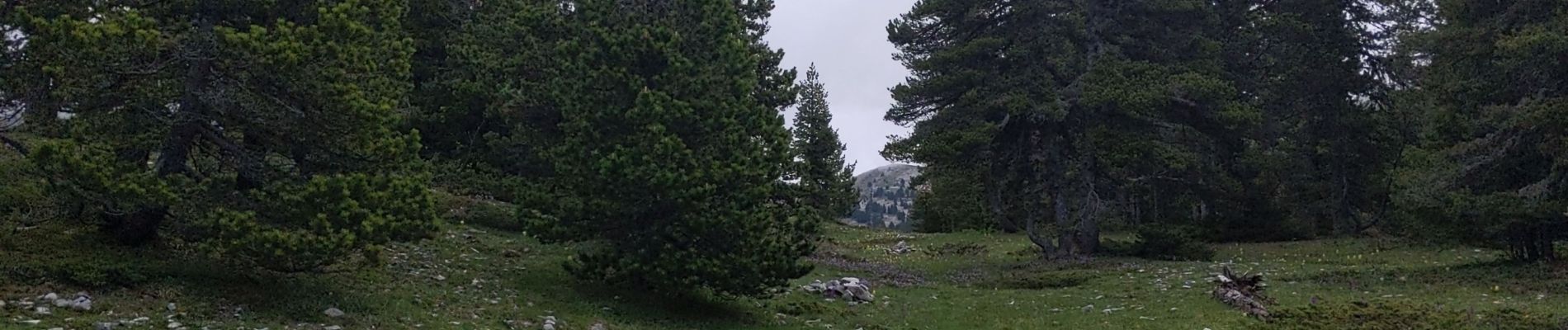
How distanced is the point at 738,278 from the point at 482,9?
14525 millimetres

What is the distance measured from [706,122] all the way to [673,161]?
3.62 ft

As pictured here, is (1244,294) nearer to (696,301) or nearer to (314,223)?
(696,301)

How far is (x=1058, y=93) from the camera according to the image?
97.0ft

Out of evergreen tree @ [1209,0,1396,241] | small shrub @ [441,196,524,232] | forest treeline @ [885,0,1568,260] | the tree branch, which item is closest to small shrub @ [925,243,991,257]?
forest treeline @ [885,0,1568,260]

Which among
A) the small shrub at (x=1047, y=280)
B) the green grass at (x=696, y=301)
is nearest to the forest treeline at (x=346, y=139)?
the green grass at (x=696, y=301)

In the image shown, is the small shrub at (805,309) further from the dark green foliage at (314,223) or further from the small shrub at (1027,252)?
the small shrub at (1027,252)

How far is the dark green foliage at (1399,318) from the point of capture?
15.4 meters

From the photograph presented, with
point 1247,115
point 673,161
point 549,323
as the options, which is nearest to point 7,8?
point 549,323

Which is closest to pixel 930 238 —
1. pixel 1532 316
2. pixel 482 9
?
pixel 482 9

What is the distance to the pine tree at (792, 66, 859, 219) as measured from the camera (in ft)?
101

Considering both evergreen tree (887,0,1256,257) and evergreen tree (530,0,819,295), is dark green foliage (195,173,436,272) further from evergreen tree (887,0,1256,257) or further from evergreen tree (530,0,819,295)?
evergreen tree (887,0,1256,257)

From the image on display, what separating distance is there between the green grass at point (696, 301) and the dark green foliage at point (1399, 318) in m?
0.11

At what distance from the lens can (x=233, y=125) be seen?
14406mm

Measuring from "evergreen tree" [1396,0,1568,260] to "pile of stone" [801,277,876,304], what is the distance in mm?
10959
